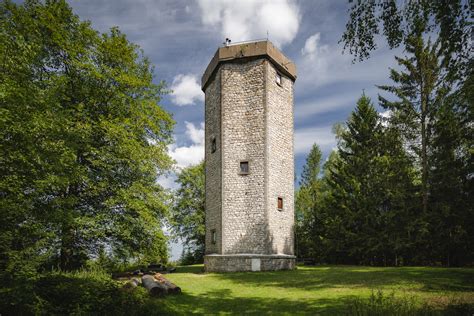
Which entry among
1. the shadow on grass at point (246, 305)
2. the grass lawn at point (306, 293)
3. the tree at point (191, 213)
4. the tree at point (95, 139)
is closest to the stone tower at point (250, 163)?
the tree at point (95, 139)

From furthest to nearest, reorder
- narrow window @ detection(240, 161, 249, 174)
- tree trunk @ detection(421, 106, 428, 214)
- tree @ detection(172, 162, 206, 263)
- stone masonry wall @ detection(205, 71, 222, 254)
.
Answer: tree @ detection(172, 162, 206, 263), tree trunk @ detection(421, 106, 428, 214), stone masonry wall @ detection(205, 71, 222, 254), narrow window @ detection(240, 161, 249, 174)

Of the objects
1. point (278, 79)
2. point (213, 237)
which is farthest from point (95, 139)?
point (278, 79)

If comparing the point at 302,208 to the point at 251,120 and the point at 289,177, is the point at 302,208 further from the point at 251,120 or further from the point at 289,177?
the point at 251,120

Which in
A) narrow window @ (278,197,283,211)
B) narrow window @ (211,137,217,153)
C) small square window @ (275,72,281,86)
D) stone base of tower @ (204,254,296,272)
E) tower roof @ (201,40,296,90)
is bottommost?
stone base of tower @ (204,254,296,272)

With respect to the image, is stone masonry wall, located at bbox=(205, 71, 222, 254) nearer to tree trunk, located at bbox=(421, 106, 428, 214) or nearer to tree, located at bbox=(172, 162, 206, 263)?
tree trunk, located at bbox=(421, 106, 428, 214)

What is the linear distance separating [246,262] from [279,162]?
551cm

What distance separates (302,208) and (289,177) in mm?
14744

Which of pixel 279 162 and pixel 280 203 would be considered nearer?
pixel 280 203

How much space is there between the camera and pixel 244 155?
16.5 meters

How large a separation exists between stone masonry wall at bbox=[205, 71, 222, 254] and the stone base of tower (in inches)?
23.2

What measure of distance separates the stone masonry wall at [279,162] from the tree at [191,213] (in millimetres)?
15675

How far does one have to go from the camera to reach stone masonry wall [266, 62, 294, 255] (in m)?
16.1

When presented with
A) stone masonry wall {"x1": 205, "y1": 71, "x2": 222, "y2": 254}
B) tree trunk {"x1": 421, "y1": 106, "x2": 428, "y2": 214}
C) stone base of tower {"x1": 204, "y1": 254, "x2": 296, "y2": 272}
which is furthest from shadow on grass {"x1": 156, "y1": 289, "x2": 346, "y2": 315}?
tree trunk {"x1": 421, "y1": 106, "x2": 428, "y2": 214}

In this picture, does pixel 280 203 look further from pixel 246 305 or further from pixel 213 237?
pixel 246 305
